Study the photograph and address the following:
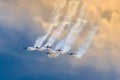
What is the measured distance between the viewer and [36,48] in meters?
169

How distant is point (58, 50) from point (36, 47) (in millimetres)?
4707

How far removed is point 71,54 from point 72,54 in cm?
32

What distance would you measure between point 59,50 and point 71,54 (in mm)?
2779

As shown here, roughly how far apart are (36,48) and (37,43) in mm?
1074

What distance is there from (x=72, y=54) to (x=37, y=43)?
284 inches

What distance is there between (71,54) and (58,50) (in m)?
2.85

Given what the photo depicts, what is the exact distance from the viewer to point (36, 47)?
16900cm

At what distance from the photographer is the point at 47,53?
6673 inches

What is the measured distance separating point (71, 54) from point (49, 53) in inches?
184

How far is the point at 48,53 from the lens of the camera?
169750mm

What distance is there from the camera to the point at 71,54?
6624 inches

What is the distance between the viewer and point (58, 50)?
167250mm

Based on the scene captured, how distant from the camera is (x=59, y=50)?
6575 inches

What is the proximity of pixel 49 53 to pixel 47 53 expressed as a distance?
0.63 m
